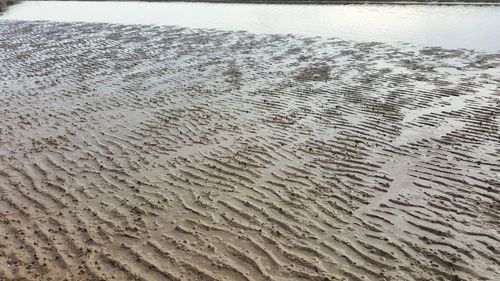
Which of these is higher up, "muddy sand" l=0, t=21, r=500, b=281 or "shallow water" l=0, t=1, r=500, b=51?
"shallow water" l=0, t=1, r=500, b=51

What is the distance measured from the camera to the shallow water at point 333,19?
82.5 feet

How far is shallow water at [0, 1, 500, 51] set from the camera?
82.5 ft

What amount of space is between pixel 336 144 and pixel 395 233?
3.76 meters

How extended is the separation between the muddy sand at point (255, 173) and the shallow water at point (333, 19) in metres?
7.12

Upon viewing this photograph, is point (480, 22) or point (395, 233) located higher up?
point (480, 22)

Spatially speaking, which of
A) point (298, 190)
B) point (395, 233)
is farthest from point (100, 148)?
point (395, 233)

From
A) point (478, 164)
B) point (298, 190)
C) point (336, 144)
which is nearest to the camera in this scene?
point (298, 190)

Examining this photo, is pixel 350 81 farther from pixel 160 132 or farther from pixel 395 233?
pixel 395 233

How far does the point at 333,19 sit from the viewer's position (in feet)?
108

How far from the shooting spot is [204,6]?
46188 millimetres

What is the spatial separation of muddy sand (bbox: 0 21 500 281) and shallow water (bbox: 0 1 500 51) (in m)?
7.12

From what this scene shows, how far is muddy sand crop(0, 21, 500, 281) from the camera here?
6891 millimetres

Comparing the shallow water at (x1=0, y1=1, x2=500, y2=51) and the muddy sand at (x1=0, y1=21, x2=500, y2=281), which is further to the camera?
the shallow water at (x1=0, y1=1, x2=500, y2=51)

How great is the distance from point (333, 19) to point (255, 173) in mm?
25916
